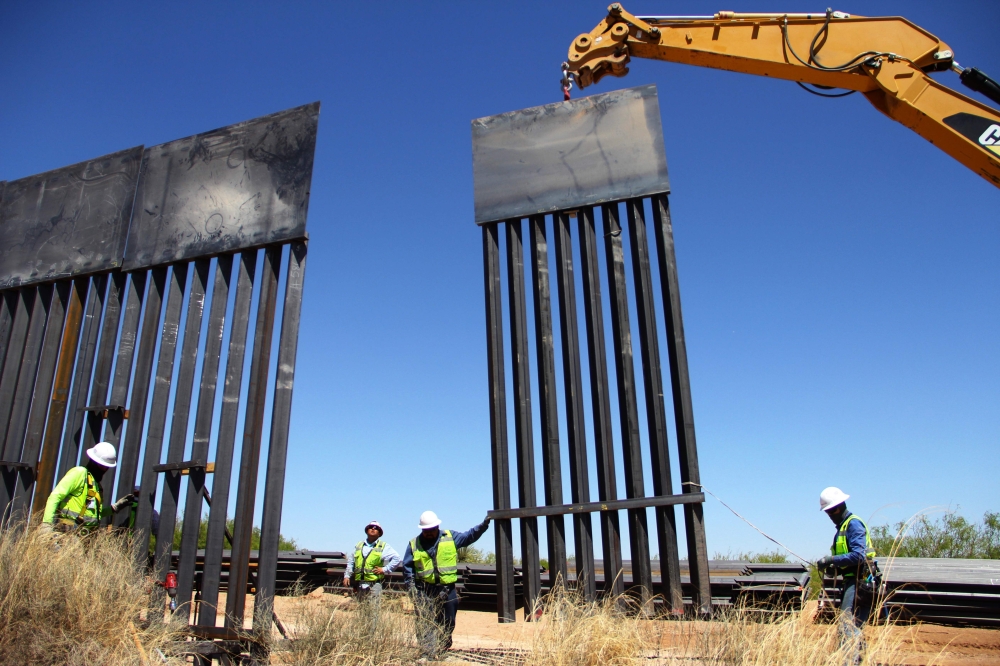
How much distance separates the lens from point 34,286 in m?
10.3

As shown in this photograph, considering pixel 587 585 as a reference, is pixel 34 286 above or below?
above

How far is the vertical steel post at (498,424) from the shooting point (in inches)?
328

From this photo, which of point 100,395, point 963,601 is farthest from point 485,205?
point 963,601

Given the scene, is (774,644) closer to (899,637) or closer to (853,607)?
(899,637)

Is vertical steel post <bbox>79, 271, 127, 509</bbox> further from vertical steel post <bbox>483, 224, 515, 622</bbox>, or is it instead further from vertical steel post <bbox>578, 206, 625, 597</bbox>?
vertical steel post <bbox>578, 206, 625, 597</bbox>

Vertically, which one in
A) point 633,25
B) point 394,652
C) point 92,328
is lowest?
point 394,652

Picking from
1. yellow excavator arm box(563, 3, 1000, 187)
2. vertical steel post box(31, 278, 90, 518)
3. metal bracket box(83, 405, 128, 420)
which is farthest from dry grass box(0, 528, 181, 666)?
yellow excavator arm box(563, 3, 1000, 187)

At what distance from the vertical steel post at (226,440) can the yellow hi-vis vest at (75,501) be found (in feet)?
4.05

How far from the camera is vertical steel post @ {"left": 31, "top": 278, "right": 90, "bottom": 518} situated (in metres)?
9.24

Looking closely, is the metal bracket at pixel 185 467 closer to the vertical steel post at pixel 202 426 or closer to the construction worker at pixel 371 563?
the vertical steel post at pixel 202 426

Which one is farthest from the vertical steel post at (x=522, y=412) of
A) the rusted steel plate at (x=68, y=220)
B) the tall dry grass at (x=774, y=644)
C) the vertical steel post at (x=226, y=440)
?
the rusted steel plate at (x=68, y=220)

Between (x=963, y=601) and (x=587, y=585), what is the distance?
5.60 m

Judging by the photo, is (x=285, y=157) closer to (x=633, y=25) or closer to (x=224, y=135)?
(x=224, y=135)

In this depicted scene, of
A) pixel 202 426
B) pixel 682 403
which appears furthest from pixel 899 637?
pixel 202 426
